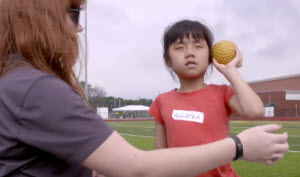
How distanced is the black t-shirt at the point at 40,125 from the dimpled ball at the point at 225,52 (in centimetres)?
135

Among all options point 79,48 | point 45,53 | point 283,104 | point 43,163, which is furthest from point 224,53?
point 283,104

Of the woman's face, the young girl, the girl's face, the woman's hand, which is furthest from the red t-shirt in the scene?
the woman's face

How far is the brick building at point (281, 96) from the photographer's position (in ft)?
150

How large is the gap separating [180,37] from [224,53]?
389mm

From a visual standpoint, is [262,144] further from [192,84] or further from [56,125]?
[192,84]

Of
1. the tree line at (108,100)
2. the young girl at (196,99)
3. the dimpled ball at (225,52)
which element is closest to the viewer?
the young girl at (196,99)

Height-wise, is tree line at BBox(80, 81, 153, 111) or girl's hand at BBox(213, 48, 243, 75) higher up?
girl's hand at BBox(213, 48, 243, 75)

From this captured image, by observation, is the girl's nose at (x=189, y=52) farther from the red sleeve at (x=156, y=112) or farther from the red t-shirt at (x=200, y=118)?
the red sleeve at (x=156, y=112)

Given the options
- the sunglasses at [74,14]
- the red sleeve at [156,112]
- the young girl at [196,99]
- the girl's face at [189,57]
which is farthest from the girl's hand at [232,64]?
the sunglasses at [74,14]

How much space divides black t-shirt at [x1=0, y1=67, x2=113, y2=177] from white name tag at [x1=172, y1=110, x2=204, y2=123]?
1.20m

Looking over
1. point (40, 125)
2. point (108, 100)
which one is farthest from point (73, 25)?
point (108, 100)

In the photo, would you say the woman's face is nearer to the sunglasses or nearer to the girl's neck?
the sunglasses

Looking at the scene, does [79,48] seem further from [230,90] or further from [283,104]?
[283,104]

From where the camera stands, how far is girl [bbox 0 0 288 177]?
1.38 m
